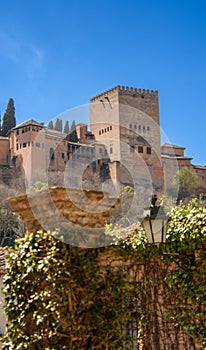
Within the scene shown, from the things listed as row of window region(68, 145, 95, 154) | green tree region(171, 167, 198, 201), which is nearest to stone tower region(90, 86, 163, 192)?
row of window region(68, 145, 95, 154)

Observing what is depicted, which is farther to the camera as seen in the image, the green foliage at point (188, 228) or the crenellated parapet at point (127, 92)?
the crenellated parapet at point (127, 92)

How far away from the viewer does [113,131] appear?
59.0 m

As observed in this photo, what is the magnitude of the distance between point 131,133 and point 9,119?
1502 centimetres

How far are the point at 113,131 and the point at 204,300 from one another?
54.2 metres

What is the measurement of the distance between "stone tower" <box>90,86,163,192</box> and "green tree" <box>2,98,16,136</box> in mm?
9792

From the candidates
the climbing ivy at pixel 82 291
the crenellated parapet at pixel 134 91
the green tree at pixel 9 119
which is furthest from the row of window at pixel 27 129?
the climbing ivy at pixel 82 291

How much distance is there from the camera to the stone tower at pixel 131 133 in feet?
177

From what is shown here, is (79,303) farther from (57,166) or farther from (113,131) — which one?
(113,131)

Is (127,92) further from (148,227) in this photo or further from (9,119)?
(148,227)

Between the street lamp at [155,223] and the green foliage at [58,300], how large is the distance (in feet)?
1.90

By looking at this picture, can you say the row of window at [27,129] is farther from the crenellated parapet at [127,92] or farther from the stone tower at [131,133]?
the crenellated parapet at [127,92]

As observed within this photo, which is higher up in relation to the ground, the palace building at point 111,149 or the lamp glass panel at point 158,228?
the palace building at point 111,149

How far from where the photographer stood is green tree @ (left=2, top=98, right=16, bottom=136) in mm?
60156

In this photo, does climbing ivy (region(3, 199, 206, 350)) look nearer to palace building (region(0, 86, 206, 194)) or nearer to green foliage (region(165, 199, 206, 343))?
green foliage (region(165, 199, 206, 343))
